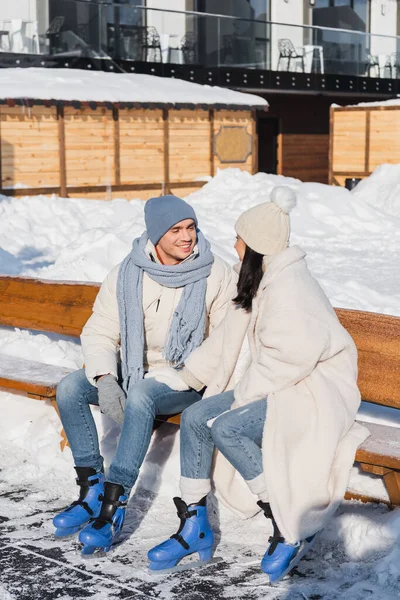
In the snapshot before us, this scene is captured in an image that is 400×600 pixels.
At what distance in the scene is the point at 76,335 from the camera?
6410 mm

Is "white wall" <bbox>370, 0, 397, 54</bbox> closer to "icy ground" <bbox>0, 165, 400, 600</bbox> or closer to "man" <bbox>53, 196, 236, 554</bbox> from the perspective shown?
"icy ground" <bbox>0, 165, 400, 600</bbox>

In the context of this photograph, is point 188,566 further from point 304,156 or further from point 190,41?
point 304,156

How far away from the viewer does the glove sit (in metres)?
4.57

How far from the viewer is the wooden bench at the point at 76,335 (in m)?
4.29

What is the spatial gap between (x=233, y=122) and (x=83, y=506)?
1819 cm

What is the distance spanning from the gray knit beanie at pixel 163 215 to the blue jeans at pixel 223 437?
2.90ft

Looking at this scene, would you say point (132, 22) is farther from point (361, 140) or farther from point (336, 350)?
point (336, 350)

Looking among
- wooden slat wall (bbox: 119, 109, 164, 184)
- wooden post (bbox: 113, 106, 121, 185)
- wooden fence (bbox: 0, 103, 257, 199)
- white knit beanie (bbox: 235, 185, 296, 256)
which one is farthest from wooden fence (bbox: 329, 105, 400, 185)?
white knit beanie (bbox: 235, 185, 296, 256)

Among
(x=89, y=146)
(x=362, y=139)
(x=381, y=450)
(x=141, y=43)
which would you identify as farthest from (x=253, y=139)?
(x=381, y=450)

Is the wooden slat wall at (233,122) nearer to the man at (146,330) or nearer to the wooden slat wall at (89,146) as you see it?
the wooden slat wall at (89,146)

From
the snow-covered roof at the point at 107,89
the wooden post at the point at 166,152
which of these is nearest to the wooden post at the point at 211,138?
the snow-covered roof at the point at 107,89

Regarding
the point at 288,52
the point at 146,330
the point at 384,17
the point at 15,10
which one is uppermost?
→ the point at 384,17

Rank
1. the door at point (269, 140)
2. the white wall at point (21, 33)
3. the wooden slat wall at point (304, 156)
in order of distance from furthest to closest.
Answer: the wooden slat wall at point (304, 156) < the door at point (269, 140) < the white wall at point (21, 33)

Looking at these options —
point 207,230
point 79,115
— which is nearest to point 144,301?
point 207,230
